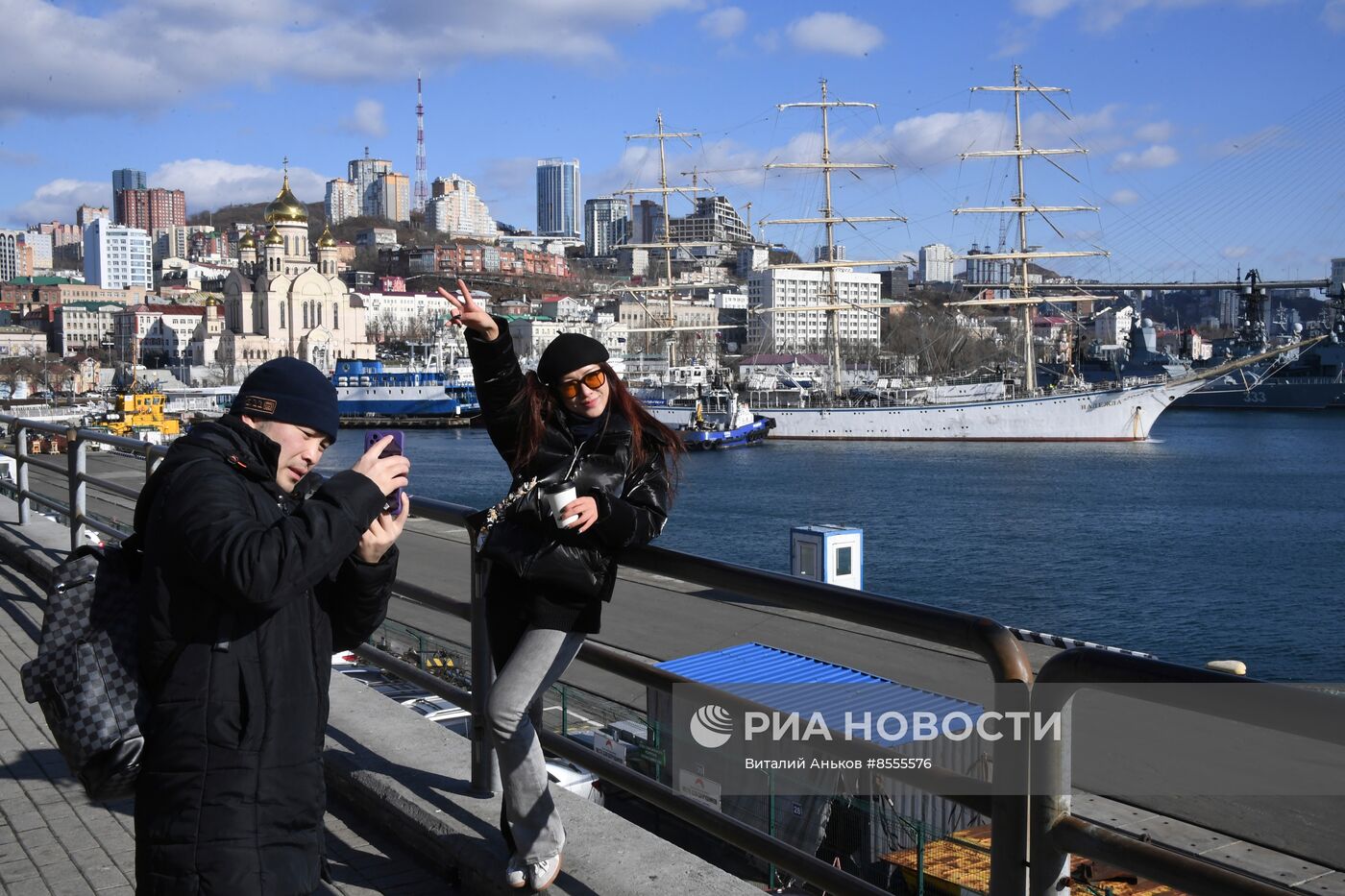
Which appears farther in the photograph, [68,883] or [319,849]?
[68,883]

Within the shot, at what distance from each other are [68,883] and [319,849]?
1.21 metres

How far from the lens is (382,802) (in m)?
3.09

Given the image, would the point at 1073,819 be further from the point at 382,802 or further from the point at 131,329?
the point at 131,329

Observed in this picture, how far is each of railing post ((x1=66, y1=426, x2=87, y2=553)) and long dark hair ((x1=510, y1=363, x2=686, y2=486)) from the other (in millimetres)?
3959

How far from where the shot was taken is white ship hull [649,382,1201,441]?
6003 centimetres

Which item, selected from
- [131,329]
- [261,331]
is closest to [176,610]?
[261,331]

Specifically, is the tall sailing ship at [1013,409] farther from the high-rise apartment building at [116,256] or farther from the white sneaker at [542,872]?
the high-rise apartment building at [116,256]

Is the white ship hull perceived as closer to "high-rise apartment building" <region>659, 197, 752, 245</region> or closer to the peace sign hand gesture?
the peace sign hand gesture

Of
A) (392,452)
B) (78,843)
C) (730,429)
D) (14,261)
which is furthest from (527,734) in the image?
(14,261)

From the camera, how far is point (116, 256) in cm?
18000

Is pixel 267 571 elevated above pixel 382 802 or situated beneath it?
elevated above

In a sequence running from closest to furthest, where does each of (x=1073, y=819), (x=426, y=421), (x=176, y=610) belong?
(x=1073, y=819), (x=176, y=610), (x=426, y=421)

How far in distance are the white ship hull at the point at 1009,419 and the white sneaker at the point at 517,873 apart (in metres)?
57.2

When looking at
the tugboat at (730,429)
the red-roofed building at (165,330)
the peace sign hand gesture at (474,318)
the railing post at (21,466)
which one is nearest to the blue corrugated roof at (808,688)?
the peace sign hand gesture at (474,318)
